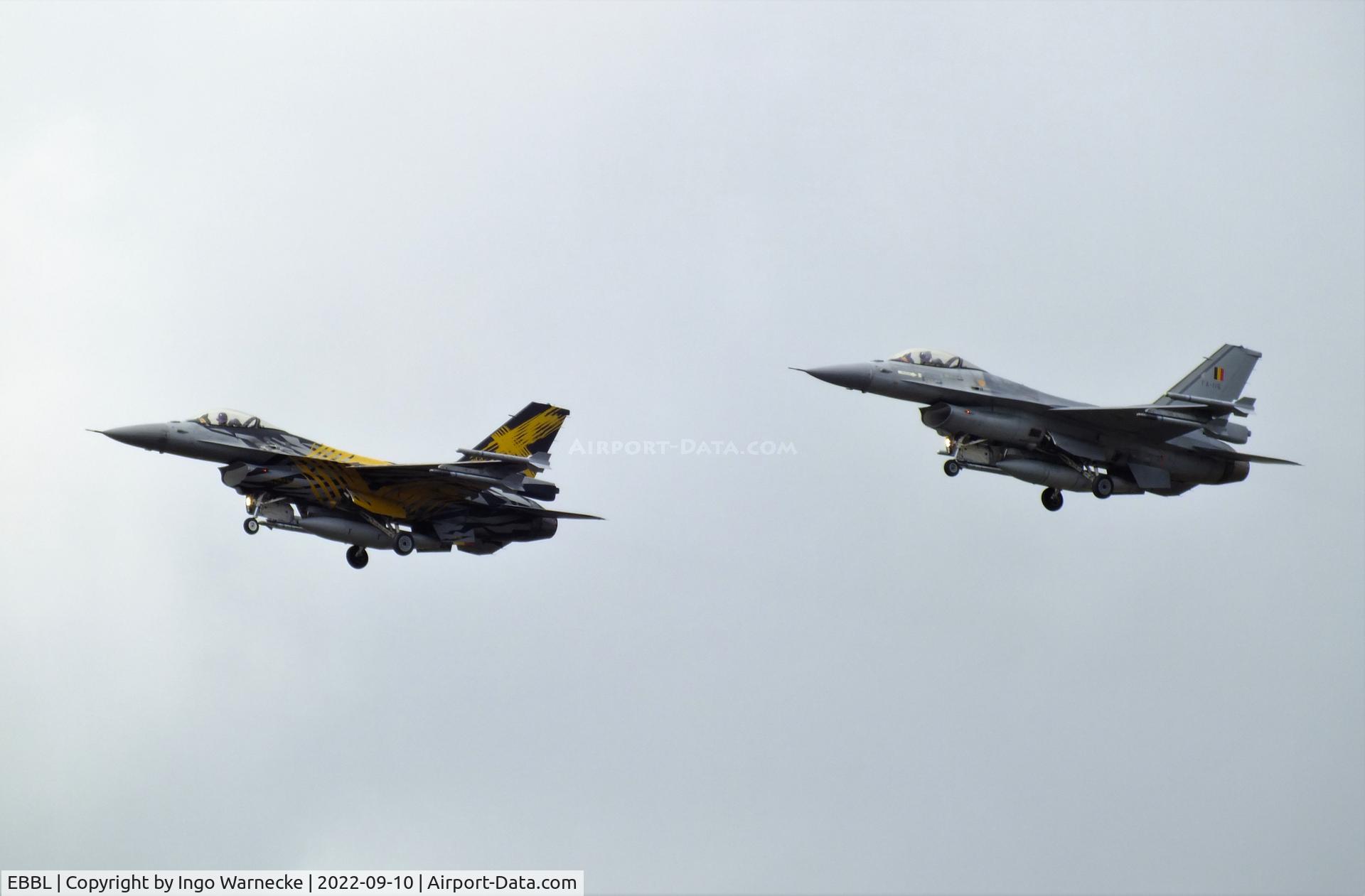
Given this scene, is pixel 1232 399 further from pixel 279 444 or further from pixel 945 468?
pixel 279 444

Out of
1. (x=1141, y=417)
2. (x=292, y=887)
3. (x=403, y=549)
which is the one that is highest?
(x=1141, y=417)

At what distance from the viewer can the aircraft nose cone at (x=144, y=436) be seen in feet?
149

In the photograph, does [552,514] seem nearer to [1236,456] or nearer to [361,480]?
[361,480]

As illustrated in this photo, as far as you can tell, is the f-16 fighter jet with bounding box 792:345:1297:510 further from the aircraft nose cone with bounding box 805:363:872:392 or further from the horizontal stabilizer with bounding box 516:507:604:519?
the horizontal stabilizer with bounding box 516:507:604:519

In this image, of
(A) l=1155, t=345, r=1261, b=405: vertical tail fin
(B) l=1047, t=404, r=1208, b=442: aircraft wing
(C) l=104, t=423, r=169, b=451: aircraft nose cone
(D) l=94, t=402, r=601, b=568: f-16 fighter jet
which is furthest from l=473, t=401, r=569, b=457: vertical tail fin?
(A) l=1155, t=345, r=1261, b=405: vertical tail fin

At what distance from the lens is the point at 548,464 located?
48.8m

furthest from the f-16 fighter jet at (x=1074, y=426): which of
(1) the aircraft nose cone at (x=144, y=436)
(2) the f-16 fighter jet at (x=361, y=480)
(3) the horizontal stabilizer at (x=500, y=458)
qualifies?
(1) the aircraft nose cone at (x=144, y=436)

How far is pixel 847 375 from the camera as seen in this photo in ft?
141

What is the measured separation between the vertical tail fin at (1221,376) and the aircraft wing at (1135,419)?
205 cm

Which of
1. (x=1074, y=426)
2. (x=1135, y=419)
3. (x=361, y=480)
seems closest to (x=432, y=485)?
(x=361, y=480)

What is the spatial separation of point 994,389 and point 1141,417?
400 centimetres

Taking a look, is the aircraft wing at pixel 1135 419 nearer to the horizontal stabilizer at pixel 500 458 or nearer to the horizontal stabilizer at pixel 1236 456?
the horizontal stabilizer at pixel 1236 456

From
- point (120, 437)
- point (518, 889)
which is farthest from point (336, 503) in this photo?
point (518, 889)

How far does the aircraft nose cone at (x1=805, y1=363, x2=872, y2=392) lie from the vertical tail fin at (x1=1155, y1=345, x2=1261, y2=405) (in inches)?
379
